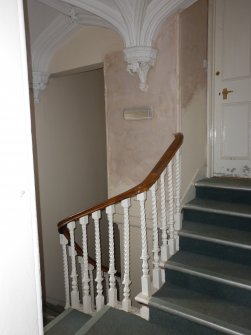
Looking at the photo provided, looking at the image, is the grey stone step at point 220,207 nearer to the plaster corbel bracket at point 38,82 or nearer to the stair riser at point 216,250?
the stair riser at point 216,250

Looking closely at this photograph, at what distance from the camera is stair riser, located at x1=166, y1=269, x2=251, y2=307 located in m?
2.08

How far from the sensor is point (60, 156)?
419cm

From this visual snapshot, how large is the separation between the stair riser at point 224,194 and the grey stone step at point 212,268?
69 cm

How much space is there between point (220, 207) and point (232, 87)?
1.43 meters

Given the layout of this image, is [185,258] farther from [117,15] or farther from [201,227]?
[117,15]

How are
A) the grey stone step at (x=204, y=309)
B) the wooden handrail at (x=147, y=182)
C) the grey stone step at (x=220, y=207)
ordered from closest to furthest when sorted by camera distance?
the grey stone step at (x=204, y=309) → the wooden handrail at (x=147, y=182) → the grey stone step at (x=220, y=207)

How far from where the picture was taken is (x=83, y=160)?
4.60m

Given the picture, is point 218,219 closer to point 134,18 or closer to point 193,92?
point 193,92

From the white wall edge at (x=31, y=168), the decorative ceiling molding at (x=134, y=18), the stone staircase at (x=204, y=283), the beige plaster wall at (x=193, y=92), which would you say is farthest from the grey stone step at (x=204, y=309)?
the decorative ceiling molding at (x=134, y=18)

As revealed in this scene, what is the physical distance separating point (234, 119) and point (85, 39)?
6.54 ft

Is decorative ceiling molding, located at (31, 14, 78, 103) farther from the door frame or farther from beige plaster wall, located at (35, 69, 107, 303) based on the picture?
the door frame

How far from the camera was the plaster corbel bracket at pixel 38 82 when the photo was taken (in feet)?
12.0

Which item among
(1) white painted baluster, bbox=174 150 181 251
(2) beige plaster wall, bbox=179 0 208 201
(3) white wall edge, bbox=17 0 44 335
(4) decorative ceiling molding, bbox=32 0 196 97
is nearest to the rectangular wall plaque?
(4) decorative ceiling molding, bbox=32 0 196 97

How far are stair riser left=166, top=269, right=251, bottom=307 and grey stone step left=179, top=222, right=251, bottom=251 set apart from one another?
0.36 metres
